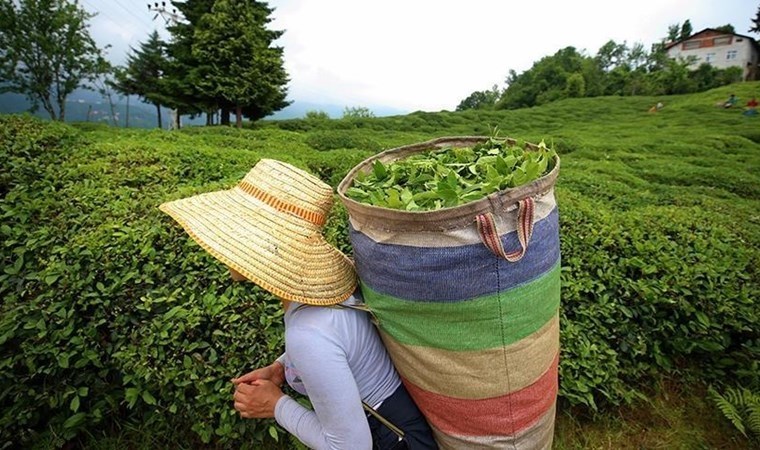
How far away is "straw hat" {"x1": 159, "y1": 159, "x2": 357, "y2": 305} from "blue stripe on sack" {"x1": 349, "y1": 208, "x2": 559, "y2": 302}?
188 millimetres

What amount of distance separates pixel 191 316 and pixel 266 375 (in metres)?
0.81

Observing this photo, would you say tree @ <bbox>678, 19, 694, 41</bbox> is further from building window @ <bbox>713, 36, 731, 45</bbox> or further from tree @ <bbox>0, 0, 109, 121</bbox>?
tree @ <bbox>0, 0, 109, 121</bbox>

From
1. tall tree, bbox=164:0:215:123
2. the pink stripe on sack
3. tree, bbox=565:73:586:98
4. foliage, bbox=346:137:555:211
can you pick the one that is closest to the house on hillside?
tree, bbox=565:73:586:98

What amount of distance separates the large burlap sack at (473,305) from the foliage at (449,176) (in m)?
0.06

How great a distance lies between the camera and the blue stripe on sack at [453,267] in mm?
1110

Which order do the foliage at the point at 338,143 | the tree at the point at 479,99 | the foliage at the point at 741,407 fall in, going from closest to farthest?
1. the foliage at the point at 741,407
2. the foliage at the point at 338,143
3. the tree at the point at 479,99

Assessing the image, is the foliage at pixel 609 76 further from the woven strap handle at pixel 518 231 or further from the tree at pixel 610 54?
the woven strap handle at pixel 518 231

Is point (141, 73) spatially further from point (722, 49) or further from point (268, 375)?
point (722, 49)

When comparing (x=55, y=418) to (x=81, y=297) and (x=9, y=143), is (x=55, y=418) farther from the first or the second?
(x=9, y=143)

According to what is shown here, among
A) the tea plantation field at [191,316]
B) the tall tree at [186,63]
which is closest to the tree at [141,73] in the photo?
the tall tree at [186,63]

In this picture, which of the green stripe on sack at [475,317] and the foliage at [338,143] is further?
the foliage at [338,143]

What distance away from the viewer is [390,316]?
127cm

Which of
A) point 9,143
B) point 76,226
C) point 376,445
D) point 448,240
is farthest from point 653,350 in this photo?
point 9,143

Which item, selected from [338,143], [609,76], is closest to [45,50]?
[338,143]
